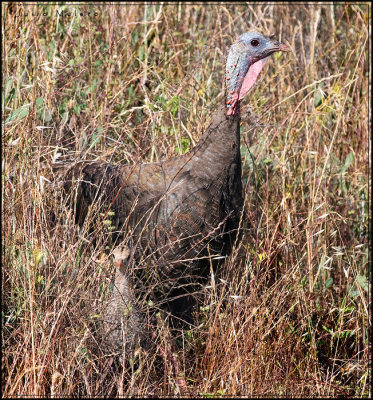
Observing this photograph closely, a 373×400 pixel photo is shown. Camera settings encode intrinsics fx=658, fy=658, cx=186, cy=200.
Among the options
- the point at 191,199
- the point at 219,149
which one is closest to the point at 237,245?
the point at 191,199

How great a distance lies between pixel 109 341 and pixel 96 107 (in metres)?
1.58

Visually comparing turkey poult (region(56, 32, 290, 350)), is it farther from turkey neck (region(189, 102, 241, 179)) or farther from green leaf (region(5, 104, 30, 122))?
green leaf (region(5, 104, 30, 122))

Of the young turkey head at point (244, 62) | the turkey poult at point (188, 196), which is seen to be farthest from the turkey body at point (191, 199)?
the young turkey head at point (244, 62)

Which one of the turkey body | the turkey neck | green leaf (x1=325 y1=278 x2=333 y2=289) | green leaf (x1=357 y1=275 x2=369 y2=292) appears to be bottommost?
green leaf (x1=325 y1=278 x2=333 y2=289)

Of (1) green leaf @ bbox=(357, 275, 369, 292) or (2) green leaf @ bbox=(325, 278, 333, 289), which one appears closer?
(1) green leaf @ bbox=(357, 275, 369, 292)

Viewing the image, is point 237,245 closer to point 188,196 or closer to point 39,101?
point 188,196

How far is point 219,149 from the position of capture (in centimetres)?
323

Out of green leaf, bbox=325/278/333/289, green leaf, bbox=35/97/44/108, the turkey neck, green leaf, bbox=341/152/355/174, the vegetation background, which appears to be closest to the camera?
the vegetation background

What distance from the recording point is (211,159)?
127 inches

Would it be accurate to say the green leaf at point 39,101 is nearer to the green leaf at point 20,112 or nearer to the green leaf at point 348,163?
the green leaf at point 20,112

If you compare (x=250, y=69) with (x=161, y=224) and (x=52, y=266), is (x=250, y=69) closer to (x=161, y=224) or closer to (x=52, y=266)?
(x=161, y=224)

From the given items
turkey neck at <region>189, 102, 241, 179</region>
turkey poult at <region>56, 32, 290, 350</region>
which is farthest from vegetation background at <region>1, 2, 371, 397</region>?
turkey neck at <region>189, 102, 241, 179</region>

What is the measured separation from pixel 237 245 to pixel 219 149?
565 mm

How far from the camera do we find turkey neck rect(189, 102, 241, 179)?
10.6 feet
